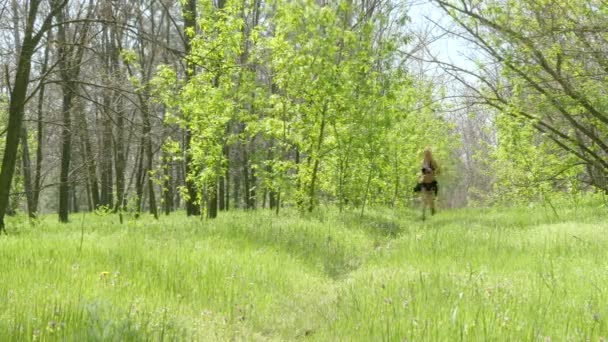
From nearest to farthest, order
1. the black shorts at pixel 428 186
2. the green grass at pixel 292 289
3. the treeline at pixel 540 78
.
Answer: the green grass at pixel 292 289 < the treeline at pixel 540 78 < the black shorts at pixel 428 186

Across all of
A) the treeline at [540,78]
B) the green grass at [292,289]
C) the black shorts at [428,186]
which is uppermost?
the treeline at [540,78]

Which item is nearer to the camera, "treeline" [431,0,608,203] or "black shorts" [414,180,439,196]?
"treeline" [431,0,608,203]

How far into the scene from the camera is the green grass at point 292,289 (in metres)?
3.51

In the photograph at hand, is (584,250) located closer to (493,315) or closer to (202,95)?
(493,315)

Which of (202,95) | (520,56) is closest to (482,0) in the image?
(520,56)

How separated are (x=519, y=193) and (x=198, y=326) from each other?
1226 cm

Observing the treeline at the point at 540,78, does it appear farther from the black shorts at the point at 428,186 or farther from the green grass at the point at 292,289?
the green grass at the point at 292,289

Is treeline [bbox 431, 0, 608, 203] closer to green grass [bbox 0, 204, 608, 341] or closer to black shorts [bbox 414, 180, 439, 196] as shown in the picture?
black shorts [bbox 414, 180, 439, 196]

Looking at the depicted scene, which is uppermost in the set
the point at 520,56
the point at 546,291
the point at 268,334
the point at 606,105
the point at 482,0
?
the point at 482,0

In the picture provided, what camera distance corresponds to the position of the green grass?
3.51 meters

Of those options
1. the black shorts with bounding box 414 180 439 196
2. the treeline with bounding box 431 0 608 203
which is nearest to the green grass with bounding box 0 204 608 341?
the treeline with bounding box 431 0 608 203

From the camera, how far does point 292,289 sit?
19.6 ft

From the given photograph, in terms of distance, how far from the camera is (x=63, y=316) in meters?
3.41

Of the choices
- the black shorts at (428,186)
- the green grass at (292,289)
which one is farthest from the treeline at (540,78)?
the green grass at (292,289)
